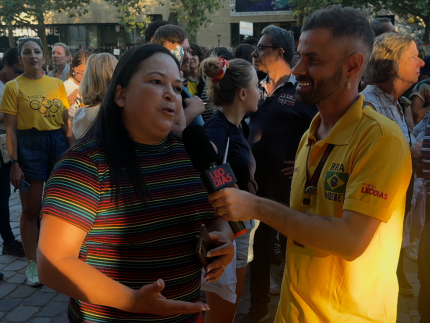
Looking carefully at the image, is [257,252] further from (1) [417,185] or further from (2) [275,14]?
(2) [275,14]

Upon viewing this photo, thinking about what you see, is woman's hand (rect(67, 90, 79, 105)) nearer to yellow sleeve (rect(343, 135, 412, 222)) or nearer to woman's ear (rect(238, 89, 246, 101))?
woman's ear (rect(238, 89, 246, 101))

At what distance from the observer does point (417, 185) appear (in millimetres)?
4559

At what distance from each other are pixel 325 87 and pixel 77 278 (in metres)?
1.30

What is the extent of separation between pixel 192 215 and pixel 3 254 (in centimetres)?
441

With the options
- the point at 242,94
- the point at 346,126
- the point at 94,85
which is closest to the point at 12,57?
the point at 94,85

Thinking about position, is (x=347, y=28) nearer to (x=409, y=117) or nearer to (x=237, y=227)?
(x=237, y=227)

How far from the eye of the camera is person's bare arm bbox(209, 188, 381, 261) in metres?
1.65

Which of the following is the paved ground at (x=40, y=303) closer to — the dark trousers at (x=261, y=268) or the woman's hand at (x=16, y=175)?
the dark trousers at (x=261, y=268)

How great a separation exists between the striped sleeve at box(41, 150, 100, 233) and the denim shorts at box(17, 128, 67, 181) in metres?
3.47

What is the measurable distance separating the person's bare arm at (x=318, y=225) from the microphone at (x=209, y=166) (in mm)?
40

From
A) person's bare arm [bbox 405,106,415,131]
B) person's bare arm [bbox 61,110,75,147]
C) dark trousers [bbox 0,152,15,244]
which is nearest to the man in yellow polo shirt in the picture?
person's bare arm [bbox 405,106,415,131]

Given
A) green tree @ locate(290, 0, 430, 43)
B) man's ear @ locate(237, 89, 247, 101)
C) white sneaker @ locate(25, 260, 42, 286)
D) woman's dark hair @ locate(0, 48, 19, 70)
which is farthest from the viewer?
green tree @ locate(290, 0, 430, 43)

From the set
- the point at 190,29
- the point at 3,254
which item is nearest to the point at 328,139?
the point at 3,254

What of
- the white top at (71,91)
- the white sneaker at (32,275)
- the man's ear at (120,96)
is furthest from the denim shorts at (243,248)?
the white top at (71,91)
